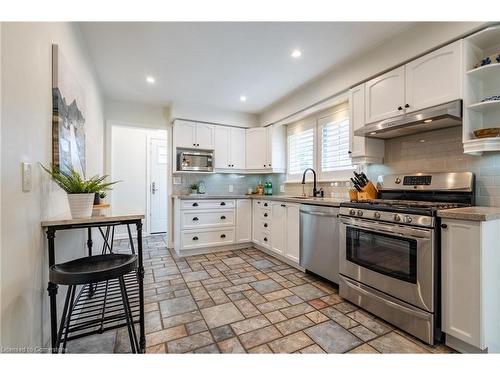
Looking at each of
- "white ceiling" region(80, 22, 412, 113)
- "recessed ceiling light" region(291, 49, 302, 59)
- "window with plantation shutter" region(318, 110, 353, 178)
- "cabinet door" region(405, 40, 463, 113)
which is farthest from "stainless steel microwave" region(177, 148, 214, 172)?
"cabinet door" region(405, 40, 463, 113)

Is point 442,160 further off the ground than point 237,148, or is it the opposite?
point 237,148

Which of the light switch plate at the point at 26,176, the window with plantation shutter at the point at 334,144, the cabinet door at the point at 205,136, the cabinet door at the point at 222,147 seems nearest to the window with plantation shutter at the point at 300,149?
the window with plantation shutter at the point at 334,144

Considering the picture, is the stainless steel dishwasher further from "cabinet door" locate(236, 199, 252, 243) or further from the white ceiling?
the white ceiling

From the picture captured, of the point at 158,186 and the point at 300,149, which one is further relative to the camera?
the point at 158,186

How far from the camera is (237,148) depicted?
4520 millimetres

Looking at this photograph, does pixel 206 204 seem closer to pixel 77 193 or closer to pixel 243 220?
pixel 243 220

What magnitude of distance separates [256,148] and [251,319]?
3.16m

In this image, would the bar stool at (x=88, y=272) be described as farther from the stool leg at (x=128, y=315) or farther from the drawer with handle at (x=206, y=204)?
the drawer with handle at (x=206, y=204)

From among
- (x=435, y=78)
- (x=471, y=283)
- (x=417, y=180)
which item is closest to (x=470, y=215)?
(x=471, y=283)

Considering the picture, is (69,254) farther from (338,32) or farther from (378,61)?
(378,61)

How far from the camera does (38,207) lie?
1361 mm

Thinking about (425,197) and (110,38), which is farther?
(110,38)
